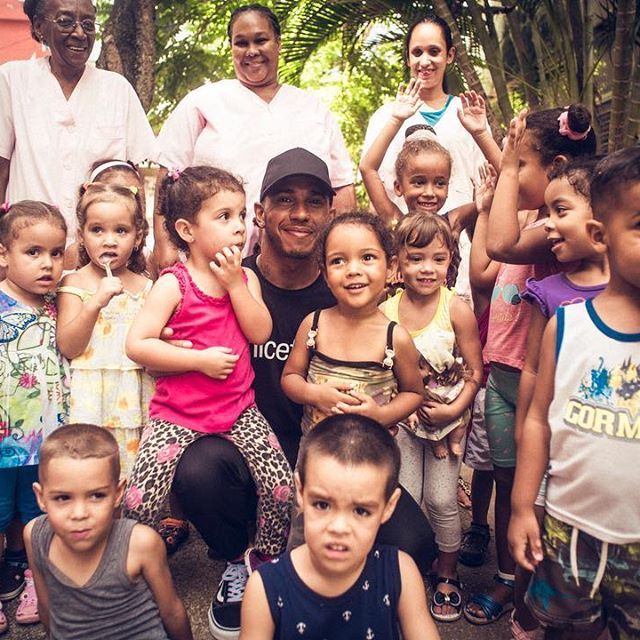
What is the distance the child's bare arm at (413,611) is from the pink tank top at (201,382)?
972 mm

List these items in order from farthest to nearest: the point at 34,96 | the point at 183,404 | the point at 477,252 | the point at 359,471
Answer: the point at 34,96
the point at 477,252
the point at 183,404
the point at 359,471

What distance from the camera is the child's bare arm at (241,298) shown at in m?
2.62

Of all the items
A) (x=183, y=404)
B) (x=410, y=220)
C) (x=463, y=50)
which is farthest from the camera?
(x=463, y=50)

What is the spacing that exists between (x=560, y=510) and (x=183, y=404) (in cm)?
143

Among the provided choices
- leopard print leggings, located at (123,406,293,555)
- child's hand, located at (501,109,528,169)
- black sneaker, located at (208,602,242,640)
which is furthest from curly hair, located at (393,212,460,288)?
black sneaker, located at (208,602,242,640)

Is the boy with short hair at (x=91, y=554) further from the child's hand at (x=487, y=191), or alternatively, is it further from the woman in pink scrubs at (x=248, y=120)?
the child's hand at (x=487, y=191)

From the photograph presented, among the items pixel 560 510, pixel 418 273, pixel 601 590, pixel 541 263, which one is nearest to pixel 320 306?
pixel 418 273

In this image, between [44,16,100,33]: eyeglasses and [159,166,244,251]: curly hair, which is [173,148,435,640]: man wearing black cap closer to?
[159,166,244,251]: curly hair

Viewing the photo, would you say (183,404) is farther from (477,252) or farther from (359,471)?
(477,252)

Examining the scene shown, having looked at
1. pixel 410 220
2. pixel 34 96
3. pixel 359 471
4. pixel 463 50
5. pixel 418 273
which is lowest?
pixel 359 471

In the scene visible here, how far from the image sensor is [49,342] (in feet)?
8.86

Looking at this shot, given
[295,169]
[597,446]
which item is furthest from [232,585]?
[295,169]

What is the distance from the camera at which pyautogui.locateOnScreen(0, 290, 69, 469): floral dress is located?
2.60 m

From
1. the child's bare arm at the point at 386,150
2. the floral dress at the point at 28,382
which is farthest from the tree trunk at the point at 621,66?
the floral dress at the point at 28,382
